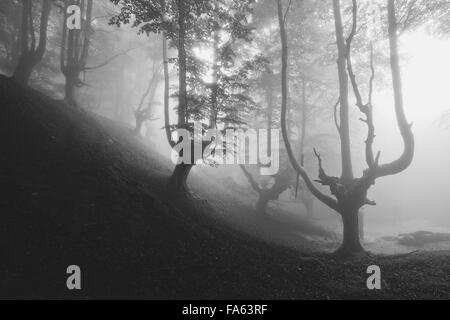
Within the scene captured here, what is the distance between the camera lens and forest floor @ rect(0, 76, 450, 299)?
513cm

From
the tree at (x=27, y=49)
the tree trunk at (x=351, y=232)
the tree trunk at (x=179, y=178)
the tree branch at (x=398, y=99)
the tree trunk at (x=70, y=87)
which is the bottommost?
the tree trunk at (x=351, y=232)

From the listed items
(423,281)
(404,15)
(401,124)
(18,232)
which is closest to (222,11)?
(404,15)

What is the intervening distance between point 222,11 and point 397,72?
6.41m

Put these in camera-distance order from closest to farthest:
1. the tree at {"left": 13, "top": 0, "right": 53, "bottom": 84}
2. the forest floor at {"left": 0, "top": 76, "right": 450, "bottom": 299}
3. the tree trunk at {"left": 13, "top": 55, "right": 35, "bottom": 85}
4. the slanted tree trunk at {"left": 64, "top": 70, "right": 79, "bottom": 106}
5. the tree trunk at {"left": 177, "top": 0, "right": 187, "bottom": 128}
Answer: the forest floor at {"left": 0, "top": 76, "right": 450, "bottom": 299} < the tree trunk at {"left": 177, "top": 0, "right": 187, "bottom": 128} < the tree at {"left": 13, "top": 0, "right": 53, "bottom": 84} < the tree trunk at {"left": 13, "top": 55, "right": 35, "bottom": 85} < the slanted tree trunk at {"left": 64, "top": 70, "right": 79, "bottom": 106}

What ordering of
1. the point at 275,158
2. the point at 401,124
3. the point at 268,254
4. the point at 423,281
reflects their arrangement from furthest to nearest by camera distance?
the point at 275,158 < the point at 401,124 < the point at 268,254 < the point at 423,281

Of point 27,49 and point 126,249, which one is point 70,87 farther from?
point 126,249

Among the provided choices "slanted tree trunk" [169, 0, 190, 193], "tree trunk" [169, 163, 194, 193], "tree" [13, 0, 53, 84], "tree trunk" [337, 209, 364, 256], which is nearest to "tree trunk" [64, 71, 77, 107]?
"tree" [13, 0, 53, 84]

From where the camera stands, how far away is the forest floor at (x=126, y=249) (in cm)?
513

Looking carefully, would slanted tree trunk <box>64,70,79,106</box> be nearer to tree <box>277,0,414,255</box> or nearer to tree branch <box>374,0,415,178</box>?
tree <box>277,0,414,255</box>

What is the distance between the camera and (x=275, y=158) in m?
18.2

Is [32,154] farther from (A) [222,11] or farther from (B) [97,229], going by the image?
(A) [222,11]

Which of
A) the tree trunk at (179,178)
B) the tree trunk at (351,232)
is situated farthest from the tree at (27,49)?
the tree trunk at (351,232)

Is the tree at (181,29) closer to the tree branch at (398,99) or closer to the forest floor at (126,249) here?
the forest floor at (126,249)

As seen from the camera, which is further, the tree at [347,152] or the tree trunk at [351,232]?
the tree trunk at [351,232]
